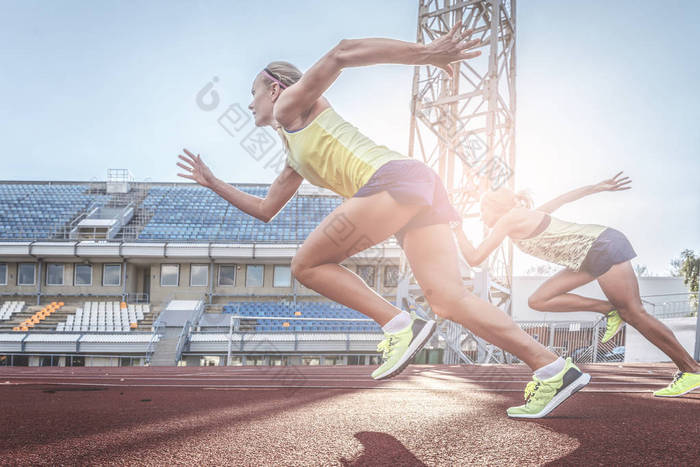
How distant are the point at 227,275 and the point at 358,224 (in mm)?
22599

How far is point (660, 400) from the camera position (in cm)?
291

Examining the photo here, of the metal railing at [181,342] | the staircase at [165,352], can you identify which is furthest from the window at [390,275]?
the staircase at [165,352]

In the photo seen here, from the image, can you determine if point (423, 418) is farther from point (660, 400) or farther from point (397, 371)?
point (660, 400)

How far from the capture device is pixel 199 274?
2361 centimetres

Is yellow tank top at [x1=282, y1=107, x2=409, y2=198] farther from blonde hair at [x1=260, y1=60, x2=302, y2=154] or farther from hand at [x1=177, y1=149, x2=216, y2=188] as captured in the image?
hand at [x1=177, y1=149, x2=216, y2=188]

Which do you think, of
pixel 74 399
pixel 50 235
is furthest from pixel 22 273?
pixel 74 399

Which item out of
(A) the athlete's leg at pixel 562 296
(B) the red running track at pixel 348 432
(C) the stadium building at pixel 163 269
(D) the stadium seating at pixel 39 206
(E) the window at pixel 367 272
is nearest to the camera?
(B) the red running track at pixel 348 432

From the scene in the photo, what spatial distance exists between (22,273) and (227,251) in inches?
391

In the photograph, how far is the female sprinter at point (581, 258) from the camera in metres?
3.03

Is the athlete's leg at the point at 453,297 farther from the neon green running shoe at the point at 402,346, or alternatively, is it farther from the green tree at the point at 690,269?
the green tree at the point at 690,269

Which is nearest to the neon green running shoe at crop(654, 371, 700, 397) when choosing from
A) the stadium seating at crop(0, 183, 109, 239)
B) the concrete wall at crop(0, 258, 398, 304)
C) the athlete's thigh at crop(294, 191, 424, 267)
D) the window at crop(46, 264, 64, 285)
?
the athlete's thigh at crop(294, 191, 424, 267)

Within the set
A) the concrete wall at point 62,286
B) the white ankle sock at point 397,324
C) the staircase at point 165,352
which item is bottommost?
the staircase at point 165,352

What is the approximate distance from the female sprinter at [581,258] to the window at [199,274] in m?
21.6

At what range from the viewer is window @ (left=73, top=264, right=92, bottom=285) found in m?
23.6
